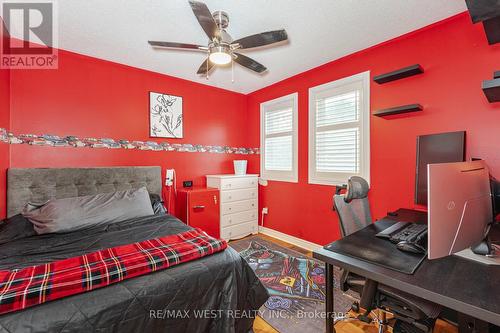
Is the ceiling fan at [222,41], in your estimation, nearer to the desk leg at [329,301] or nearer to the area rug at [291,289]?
the desk leg at [329,301]

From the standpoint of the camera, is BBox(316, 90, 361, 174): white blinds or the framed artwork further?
the framed artwork

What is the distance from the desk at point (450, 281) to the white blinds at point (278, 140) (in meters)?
2.44

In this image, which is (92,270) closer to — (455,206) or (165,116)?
(455,206)

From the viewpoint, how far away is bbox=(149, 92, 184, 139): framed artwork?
310cm

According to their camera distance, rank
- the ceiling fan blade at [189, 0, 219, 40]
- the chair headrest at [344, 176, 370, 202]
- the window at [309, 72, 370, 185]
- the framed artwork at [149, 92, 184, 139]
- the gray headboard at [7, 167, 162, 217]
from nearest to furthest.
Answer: the ceiling fan blade at [189, 0, 219, 40] → the chair headrest at [344, 176, 370, 202] → the gray headboard at [7, 167, 162, 217] → the window at [309, 72, 370, 185] → the framed artwork at [149, 92, 184, 139]

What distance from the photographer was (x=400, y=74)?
218 cm

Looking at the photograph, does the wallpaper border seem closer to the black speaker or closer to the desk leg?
the desk leg

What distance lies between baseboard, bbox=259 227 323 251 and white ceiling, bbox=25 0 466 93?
2.48m

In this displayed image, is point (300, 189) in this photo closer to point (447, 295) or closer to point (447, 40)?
point (447, 40)

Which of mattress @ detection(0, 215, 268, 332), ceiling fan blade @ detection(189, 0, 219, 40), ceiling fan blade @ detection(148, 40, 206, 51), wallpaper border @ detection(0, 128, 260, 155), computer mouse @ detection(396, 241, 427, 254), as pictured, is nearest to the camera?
mattress @ detection(0, 215, 268, 332)

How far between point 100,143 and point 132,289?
224cm

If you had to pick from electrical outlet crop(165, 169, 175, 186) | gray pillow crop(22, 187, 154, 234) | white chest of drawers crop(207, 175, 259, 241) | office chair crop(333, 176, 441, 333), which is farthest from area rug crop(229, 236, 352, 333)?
gray pillow crop(22, 187, 154, 234)

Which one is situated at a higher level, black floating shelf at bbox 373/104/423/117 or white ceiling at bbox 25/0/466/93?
white ceiling at bbox 25/0/466/93

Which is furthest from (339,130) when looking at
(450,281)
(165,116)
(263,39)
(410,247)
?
(165,116)
